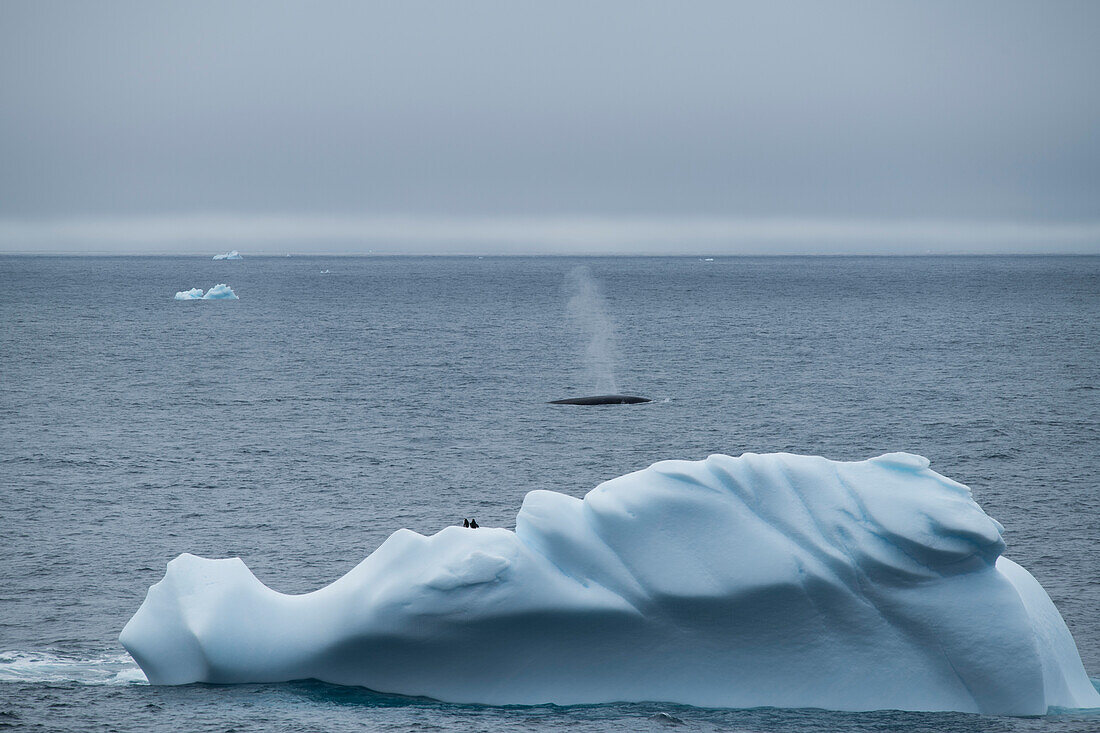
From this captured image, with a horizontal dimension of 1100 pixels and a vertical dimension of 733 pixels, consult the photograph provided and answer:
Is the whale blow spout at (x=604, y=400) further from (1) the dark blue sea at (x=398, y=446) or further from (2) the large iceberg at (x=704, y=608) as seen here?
(2) the large iceberg at (x=704, y=608)

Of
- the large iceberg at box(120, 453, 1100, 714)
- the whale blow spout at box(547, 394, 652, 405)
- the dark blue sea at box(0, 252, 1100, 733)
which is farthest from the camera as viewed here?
the whale blow spout at box(547, 394, 652, 405)

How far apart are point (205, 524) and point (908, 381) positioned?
151 ft

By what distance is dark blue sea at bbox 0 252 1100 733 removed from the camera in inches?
741

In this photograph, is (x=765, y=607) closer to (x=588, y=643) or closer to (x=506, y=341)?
(x=588, y=643)

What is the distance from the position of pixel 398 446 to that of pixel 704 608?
2842 centimetres

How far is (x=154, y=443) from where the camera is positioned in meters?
45.2

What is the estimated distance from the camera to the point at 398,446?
45.3 metres

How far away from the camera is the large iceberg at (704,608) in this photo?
59.2ft

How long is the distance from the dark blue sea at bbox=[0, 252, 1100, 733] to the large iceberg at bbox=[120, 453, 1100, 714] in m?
0.52

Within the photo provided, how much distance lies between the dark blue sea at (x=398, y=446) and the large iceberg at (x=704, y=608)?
523 millimetres

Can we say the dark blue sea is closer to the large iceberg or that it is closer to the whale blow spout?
the large iceberg

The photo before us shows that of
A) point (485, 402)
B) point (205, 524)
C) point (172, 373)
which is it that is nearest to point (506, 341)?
point (172, 373)

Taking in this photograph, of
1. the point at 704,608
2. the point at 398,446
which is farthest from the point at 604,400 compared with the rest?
the point at 704,608

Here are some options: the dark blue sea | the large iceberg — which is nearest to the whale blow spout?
Answer: the dark blue sea
